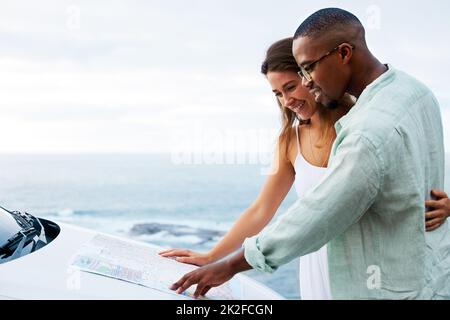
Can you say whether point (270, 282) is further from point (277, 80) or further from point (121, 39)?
point (121, 39)

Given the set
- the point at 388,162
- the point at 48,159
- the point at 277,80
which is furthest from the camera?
the point at 48,159

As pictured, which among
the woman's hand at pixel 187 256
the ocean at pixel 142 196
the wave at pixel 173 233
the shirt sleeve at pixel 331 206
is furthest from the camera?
the ocean at pixel 142 196

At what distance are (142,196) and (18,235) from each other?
128 feet

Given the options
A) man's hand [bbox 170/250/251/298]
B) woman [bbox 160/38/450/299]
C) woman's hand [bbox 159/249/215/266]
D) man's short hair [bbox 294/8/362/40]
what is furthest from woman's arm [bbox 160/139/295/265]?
man's short hair [bbox 294/8/362/40]

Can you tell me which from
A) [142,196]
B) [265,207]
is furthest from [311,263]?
[142,196]

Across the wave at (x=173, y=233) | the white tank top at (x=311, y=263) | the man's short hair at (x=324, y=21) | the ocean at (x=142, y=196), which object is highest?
the man's short hair at (x=324, y=21)

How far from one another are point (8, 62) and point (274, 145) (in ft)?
140

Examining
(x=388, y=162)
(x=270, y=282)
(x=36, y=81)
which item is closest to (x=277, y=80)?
(x=388, y=162)

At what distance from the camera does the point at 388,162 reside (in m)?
1.24

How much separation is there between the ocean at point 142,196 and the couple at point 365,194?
15830mm

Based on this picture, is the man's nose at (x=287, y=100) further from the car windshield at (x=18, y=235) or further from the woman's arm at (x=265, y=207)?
the car windshield at (x=18, y=235)

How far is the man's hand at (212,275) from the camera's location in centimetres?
147

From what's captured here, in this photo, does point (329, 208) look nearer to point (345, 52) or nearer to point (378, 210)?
point (378, 210)

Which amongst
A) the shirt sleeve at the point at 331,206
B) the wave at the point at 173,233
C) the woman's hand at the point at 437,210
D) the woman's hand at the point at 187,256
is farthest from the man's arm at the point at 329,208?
the wave at the point at 173,233
